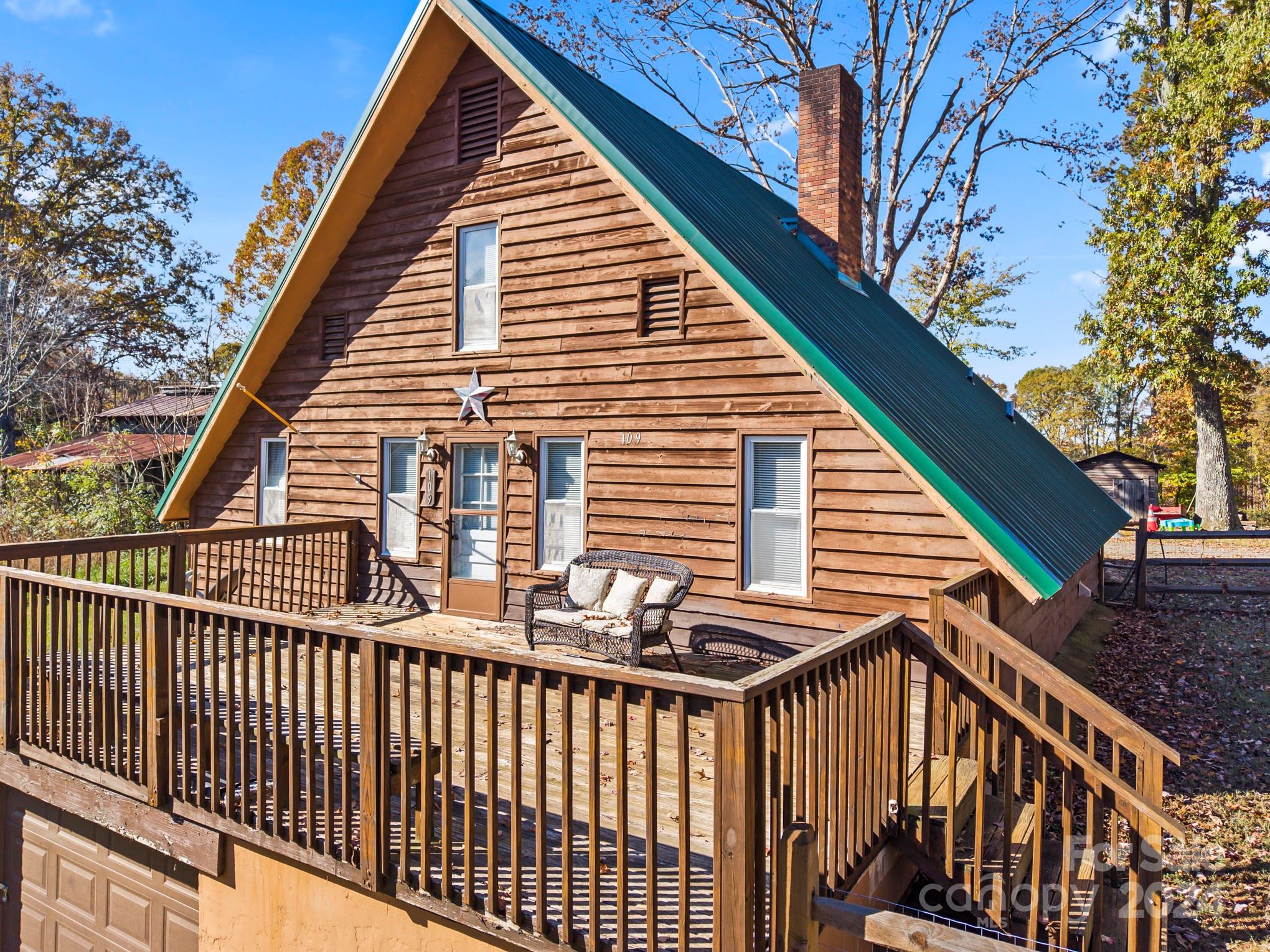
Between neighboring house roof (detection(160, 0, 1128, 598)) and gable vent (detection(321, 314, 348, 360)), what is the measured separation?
42 cm

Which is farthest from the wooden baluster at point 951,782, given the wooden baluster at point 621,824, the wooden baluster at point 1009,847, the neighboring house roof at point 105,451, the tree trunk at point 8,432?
the tree trunk at point 8,432

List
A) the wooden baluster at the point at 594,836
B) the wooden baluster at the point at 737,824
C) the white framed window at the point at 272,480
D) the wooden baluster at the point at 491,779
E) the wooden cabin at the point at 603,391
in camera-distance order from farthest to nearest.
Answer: the white framed window at the point at 272,480 < the wooden cabin at the point at 603,391 < the wooden baluster at the point at 491,779 < the wooden baluster at the point at 594,836 < the wooden baluster at the point at 737,824

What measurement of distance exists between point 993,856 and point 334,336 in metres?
9.19

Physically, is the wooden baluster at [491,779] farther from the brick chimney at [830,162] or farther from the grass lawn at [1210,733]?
the brick chimney at [830,162]

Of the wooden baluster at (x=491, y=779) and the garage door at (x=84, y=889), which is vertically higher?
the wooden baluster at (x=491, y=779)

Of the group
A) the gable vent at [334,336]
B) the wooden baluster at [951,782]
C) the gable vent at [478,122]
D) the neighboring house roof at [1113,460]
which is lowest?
the wooden baluster at [951,782]

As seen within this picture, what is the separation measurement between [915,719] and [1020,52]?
60.5ft

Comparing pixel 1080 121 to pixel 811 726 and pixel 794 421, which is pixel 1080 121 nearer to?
pixel 794 421

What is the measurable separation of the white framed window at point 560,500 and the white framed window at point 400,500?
187 centimetres

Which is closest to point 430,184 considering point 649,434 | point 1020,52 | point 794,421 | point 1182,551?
point 649,434

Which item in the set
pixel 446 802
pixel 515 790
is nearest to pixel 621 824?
pixel 515 790

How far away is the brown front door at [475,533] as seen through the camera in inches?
360

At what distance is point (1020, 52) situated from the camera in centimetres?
1895

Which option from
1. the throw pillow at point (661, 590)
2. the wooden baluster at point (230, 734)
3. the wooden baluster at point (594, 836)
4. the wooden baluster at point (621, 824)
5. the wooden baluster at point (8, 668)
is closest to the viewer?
the wooden baluster at point (621, 824)
